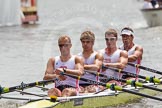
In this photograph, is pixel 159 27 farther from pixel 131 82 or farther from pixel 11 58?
pixel 131 82

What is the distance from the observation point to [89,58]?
1062cm

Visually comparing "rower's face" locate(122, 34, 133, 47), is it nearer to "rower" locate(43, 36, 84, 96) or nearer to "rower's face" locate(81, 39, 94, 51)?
"rower's face" locate(81, 39, 94, 51)

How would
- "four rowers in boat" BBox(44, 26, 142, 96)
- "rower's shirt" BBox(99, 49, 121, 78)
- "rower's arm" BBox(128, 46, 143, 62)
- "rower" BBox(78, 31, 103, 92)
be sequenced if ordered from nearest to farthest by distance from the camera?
1. "four rowers in boat" BBox(44, 26, 142, 96)
2. "rower" BBox(78, 31, 103, 92)
3. "rower's shirt" BBox(99, 49, 121, 78)
4. "rower's arm" BBox(128, 46, 143, 62)

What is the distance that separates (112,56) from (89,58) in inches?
33.7

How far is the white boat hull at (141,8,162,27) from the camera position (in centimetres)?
2728

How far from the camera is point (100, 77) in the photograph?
11.1 meters

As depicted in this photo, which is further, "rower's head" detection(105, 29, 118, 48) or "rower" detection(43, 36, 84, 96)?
"rower's head" detection(105, 29, 118, 48)

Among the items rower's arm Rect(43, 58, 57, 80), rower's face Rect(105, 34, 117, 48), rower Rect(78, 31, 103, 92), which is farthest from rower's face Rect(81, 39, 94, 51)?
rower's arm Rect(43, 58, 57, 80)

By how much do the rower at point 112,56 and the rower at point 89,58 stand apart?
0.54 metres

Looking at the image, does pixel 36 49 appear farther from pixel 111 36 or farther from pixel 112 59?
pixel 111 36

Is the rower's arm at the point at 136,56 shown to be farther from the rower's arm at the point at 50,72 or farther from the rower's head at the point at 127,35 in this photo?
the rower's arm at the point at 50,72

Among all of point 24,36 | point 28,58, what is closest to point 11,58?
point 28,58

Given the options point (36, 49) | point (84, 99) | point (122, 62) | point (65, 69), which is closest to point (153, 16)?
point (36, 49)

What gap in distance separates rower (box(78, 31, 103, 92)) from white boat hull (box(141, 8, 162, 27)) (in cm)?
1693
